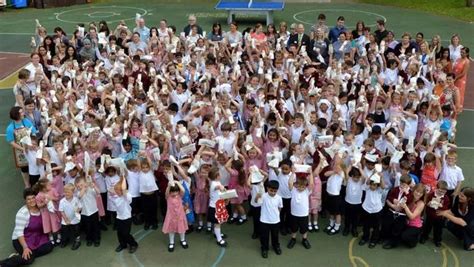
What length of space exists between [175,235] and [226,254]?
3.28ft

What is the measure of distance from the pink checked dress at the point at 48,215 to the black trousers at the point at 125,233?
964 mm

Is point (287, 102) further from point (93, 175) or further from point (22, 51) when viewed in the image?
point (22, 51)

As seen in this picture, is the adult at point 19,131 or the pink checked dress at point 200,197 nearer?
the pink checked dress at point 200,197

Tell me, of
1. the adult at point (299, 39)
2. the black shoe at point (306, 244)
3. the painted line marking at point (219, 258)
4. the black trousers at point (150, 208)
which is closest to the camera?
the painted line marking at point (219, 258)

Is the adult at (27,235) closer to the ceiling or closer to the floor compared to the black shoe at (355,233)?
closer to the ceiling

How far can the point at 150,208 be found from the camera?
8.39 metres

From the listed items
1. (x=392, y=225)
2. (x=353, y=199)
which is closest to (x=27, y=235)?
(x=353, y=199)

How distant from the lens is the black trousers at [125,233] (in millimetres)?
7699

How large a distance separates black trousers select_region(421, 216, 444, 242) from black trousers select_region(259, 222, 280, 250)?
240 centimetres

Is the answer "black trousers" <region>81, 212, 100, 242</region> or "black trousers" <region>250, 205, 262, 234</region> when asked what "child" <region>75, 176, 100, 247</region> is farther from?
"black trousers" <region>250, 205, 262, 234</region>

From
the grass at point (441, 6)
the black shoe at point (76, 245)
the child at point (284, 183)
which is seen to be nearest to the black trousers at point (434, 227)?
the child at point (284, 183)

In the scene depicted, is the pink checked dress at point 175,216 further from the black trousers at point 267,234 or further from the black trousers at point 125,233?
the black trousers at point 267,234

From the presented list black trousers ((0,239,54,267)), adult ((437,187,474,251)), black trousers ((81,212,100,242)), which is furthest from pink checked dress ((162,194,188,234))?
adult ((437,187,474,251))

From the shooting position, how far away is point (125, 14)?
26.3 metres
